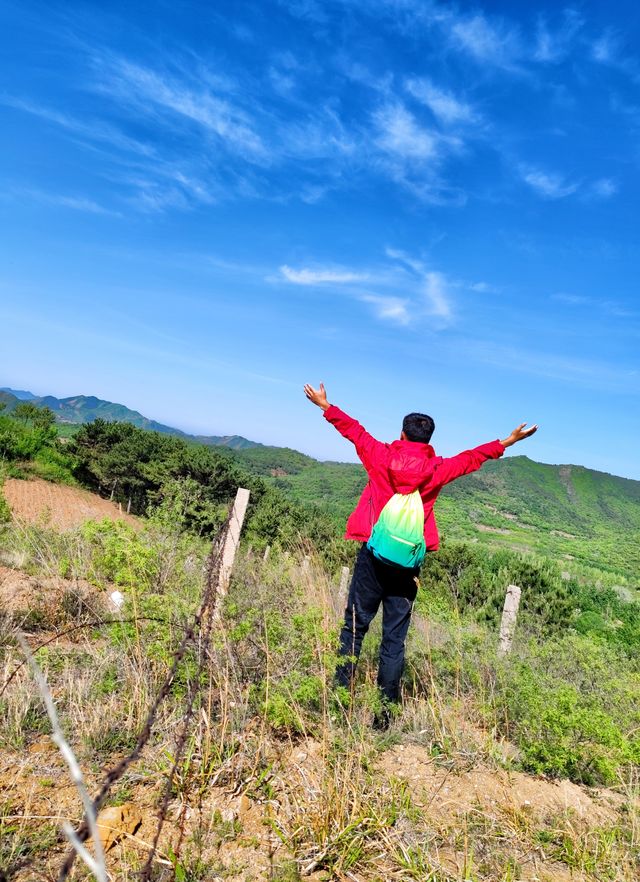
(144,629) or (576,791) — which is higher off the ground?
(144,629)

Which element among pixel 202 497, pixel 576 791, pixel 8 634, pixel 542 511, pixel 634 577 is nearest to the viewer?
pixel 576 791

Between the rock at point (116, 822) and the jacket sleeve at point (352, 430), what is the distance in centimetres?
194

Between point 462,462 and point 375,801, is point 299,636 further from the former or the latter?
point 462,462

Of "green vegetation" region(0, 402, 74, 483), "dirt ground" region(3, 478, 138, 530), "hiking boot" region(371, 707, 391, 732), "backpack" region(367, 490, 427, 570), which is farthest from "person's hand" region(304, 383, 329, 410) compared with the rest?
"green vegetation" region(0, 402, 74, 483)

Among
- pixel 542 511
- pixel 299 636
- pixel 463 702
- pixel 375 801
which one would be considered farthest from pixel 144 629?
pixel 542 511

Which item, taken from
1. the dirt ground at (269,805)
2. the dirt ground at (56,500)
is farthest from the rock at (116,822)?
the dirt ground at (56,500)

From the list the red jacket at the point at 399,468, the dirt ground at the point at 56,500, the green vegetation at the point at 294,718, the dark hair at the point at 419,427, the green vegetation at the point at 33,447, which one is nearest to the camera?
the green vegetation at the point at 294,718

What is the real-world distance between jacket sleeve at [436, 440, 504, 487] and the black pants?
1.91 feet

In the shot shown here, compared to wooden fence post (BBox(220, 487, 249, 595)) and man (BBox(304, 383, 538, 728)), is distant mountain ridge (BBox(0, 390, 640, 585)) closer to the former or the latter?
wooden fence post (BBox(220, 487, 249, 595))

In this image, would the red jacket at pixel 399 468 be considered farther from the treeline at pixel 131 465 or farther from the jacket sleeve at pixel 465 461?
the treeline at pixel 131 465

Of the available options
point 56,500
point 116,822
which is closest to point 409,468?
point 116,822

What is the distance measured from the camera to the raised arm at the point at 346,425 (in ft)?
9.65

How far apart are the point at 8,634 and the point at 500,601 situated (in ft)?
42.4

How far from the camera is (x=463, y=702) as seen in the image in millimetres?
3117
